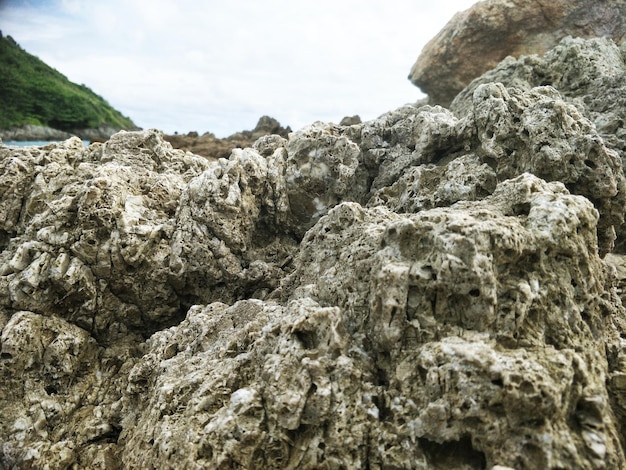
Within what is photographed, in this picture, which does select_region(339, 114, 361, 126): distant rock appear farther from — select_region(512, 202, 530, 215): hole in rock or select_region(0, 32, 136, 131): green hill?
select_region(0, 32, 136, 131): green hill

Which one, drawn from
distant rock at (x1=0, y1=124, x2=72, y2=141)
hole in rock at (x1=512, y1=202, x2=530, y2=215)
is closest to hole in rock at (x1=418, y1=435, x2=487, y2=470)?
hole in rock at (x1=512, y1=202, x2=530, y2=215)

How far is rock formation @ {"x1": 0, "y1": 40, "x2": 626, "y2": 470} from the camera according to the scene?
5379mm

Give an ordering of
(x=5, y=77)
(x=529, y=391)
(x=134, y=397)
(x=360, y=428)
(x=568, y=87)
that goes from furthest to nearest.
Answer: (x=5, y=77) < (x=568, y=87) < (x=134, y=397) < (x=360, y=428) < (x=529, y=391)

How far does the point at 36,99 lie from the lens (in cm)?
8481

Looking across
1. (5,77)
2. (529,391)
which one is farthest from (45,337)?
(5,77)

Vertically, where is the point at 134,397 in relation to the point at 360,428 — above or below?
below

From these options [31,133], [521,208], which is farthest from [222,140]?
[31,133]

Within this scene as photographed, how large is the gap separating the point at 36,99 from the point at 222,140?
61.9 metres

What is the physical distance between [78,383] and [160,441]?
3811 mm

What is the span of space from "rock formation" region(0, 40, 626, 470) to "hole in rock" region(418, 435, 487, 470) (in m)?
0.02

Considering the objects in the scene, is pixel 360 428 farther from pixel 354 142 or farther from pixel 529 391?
pixel 354 142

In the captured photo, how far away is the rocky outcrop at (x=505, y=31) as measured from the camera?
26.3 meters

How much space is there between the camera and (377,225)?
25.0ft

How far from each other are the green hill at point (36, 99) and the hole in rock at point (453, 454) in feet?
290
